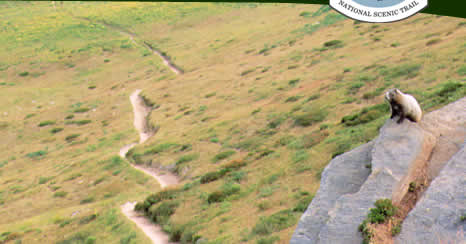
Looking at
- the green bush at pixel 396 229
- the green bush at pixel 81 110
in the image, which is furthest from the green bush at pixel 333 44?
the green bush at pixel 396 229

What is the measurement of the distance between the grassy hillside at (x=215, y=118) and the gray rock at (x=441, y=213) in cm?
718

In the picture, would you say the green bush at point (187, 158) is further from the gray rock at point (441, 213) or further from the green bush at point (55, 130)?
the green bush at point (55, 130)

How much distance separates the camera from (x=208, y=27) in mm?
106938

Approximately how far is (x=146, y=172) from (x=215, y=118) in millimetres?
10461

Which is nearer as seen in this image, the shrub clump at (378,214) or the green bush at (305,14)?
the shrub clump at (378,214)

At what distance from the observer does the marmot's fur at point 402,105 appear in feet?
43.0

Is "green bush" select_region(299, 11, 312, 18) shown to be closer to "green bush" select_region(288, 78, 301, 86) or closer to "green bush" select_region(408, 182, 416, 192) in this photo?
"green bush" select_region(288, 78, 301, 86)

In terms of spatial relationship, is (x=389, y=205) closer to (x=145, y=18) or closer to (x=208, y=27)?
(x=208, y=27)

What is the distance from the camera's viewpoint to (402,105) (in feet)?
43.8

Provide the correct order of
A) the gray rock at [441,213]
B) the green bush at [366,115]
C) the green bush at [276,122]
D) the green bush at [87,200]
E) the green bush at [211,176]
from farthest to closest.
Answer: the green bush at [276,122], the green bush at [87,200], the green bush at [211,176], the green bush at [366,115], the gray rock at [441,213]

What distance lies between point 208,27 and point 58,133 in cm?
5721

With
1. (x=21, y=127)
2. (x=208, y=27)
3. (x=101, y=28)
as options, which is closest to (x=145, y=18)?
(x=101, y=28)

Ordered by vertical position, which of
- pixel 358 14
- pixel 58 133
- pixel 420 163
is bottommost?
pixel 58 133

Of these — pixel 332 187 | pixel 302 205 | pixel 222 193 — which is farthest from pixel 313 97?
pixel 332 187
